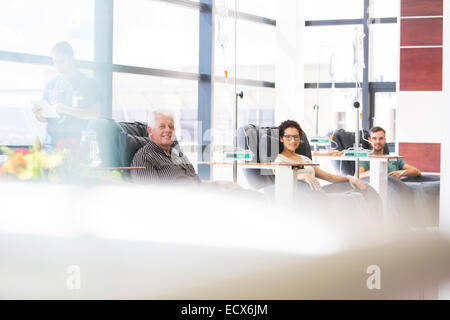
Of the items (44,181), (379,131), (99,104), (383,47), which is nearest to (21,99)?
(99,104)

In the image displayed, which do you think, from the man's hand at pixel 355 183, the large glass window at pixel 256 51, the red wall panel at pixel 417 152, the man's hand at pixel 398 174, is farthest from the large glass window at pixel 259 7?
the man's hand at pixel 355 183

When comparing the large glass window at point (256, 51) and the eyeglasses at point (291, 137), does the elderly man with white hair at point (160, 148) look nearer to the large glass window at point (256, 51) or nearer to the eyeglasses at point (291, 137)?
the eyeglasses at point (291, 137)

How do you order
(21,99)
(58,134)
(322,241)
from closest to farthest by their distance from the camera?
1. (322,241)
2. (58,134)
3. (21,99)

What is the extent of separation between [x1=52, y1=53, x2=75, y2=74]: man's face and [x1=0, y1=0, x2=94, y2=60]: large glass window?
566 mm

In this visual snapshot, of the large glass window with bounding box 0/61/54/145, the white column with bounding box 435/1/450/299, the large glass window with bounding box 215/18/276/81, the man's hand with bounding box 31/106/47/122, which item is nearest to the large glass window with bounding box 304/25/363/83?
the large glass window with bounding box 215/18/276/81

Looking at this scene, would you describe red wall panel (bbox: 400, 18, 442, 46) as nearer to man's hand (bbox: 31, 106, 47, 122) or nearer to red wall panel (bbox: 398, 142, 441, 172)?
red wall panel (bbox: 398, 142, 441, 172)

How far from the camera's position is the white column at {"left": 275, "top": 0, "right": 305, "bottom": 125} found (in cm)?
683

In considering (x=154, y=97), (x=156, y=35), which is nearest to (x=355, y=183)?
(x=154, y=97)

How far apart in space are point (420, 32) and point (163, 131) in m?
3.36

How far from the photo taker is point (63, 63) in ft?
10.7

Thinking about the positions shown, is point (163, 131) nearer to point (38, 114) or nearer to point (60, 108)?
point (60, 108)

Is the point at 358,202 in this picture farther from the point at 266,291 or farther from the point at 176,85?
the point at 176,85

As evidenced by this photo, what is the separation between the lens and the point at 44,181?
5.79 feet

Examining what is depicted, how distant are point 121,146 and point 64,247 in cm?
145
